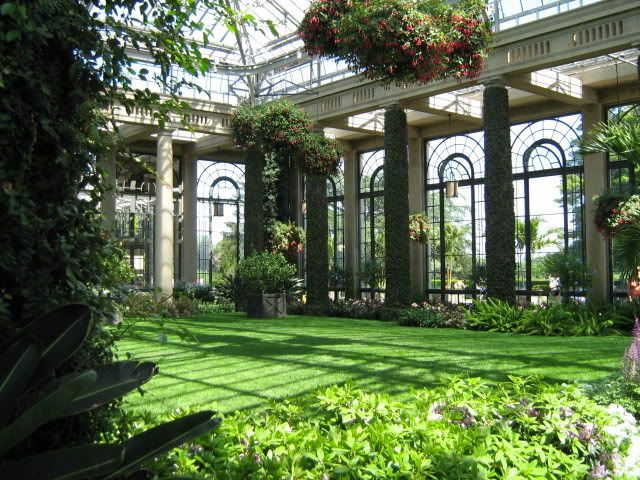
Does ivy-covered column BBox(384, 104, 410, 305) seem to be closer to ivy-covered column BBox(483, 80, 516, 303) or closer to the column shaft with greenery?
ivy-covered column BBox(483, 80, 516, 303)

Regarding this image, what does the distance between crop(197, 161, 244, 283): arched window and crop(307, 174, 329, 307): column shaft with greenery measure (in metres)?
5.20

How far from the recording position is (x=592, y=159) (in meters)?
14.1

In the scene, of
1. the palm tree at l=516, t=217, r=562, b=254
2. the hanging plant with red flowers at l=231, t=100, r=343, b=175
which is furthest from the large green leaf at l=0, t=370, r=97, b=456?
the palm tree at l=516, t=217, r=562, b=254

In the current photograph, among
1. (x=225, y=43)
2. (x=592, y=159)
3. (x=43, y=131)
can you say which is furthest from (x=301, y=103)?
(x=43, y=131)

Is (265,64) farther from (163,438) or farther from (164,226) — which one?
(163,438)

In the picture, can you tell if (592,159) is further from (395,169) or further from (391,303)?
(391,303)

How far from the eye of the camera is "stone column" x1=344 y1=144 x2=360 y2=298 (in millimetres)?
18797

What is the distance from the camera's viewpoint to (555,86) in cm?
1317

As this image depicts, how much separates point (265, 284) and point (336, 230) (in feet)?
20.0

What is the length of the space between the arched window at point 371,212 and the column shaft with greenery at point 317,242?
245cm

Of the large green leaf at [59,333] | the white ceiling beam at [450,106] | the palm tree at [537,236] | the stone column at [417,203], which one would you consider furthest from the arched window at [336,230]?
the large green leaf at [59,333]

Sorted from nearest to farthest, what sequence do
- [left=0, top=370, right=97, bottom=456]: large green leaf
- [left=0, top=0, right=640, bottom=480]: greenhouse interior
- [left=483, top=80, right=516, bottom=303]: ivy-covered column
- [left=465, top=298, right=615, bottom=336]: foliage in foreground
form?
1. [left=0, top=370, right=97, bottom=456]: large green leaf
2. [left=0, top=0, right=640, bottom=480]: greenhouse interior
3. [left=465, top=298, right=615, bottom=336]: foliage in foreground
4. [left=483, top=80, right=516, bottom=303]: ivy-covered column

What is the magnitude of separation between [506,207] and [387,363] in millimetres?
6145

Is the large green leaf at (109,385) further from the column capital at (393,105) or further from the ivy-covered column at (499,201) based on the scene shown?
the column capital at (393,105)
